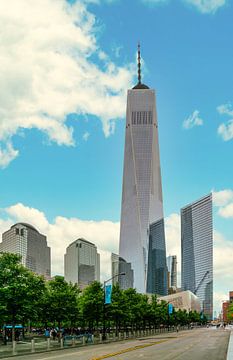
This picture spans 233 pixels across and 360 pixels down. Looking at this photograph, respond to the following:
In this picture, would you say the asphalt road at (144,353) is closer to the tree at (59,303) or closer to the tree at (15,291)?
the tree at (15,291)

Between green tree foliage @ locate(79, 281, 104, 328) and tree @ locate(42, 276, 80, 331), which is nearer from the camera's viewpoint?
tree @ locate(42, 276, 80, 331)

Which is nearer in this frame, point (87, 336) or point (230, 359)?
point (230, 359)

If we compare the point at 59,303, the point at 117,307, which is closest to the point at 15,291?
the point at 59,303

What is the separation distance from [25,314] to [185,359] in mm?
26383

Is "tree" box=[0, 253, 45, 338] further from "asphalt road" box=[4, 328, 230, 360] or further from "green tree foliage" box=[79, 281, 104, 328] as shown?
"green tree foliage" box=[79, 281, 104, 328]

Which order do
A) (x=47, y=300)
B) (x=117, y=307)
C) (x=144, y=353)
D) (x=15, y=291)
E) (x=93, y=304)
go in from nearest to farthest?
1. (x=144, y=353)
2. (x=15, y=291)
3. (x=47, y=300)
4. (x=93, y=304)
5. (x=117, y=307)

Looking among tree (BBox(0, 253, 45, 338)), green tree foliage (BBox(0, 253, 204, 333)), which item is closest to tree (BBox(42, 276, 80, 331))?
green tree foliage (BBox(0, 253, 204, 333))

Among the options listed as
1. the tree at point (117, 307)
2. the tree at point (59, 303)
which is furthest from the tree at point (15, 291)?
the tree at point (117, 307)

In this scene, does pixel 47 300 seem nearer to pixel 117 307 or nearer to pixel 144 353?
pixel 117 307

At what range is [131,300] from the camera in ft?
364

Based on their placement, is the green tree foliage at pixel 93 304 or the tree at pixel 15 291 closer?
the tree at pixel 15 291

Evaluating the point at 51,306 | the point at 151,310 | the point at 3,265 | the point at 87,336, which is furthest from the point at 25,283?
the point at 151,310

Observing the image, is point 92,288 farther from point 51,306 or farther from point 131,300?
point 131,300

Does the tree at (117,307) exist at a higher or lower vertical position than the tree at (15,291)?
lower
